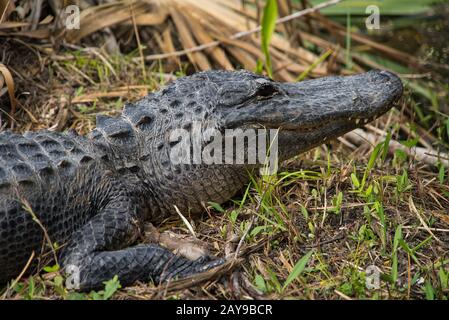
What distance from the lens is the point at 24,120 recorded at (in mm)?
4336

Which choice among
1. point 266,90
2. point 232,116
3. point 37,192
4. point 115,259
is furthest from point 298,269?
point 37,192

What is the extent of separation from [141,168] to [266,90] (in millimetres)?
821

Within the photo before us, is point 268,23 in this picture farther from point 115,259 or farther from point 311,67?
point 115,259

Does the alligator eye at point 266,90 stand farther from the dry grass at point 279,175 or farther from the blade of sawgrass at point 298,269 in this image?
the blade of sawgrass at point 298,269

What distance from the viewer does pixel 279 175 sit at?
3613 mm

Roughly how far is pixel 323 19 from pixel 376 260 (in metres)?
3.12

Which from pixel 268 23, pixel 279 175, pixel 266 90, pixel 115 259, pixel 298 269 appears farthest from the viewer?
pixel 268 23

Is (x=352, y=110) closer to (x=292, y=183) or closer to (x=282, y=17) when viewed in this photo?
(x=292, y=183)

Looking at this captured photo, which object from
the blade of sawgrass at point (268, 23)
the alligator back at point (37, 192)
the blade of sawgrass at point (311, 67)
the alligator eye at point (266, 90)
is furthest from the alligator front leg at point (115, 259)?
the blade of sawgrass at point (311, 67)

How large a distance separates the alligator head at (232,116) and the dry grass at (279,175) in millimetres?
176

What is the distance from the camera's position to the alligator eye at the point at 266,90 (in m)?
3.45
